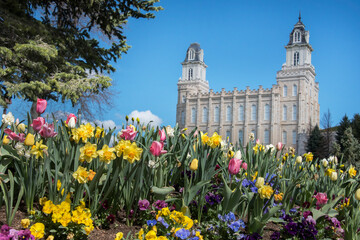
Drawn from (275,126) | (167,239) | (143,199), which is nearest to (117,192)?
(143,199)

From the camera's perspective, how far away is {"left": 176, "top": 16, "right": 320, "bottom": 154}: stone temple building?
47.9m

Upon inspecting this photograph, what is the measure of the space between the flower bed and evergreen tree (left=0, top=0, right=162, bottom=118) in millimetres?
6621

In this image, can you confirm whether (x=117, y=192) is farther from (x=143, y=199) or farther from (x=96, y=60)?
(x=96, y=60)

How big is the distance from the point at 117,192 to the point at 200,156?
642 mm

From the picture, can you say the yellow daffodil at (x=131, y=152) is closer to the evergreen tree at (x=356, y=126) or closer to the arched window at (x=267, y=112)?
the evergreen tree at (x=356, y=126)

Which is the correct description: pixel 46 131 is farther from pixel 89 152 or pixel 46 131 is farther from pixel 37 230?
pixel 37 230

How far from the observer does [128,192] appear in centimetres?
228

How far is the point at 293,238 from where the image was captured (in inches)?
97.9

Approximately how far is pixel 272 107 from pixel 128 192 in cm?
4825

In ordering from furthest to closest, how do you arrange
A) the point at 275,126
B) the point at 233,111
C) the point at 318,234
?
the point at 233,111 → the point at 275,126 → the point at 318,234

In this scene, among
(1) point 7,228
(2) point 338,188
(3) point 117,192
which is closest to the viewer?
Answer: (1) point 7,228

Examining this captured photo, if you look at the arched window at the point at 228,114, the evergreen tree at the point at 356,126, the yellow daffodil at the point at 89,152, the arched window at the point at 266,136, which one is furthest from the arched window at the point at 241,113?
the yellow daffodil at the point at 89,152

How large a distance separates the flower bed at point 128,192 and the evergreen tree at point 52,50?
21.7 ft

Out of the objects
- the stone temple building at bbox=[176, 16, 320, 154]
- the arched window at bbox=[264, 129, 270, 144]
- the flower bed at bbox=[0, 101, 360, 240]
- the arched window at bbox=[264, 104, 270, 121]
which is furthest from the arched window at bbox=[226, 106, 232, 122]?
the flower bed at bbox=[0, 101, 360, 240]
